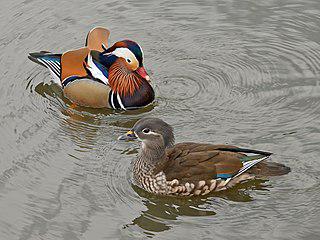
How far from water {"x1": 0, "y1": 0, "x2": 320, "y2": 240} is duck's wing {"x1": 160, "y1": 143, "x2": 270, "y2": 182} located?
Answer: 0.22 metres

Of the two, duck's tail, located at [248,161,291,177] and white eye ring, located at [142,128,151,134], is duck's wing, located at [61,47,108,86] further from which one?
duck's tail, located at [248,161,291,177]

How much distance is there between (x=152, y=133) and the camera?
7.77 meters

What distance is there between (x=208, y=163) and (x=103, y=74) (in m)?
2.17

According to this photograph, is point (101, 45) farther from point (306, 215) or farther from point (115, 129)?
point (306, 215)

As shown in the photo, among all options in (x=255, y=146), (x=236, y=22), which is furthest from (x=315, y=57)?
(x=255, y=146)

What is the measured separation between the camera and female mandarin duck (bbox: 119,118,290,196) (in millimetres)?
7617

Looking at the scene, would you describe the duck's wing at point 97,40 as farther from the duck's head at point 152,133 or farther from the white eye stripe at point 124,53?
the duck's head at point 152,133

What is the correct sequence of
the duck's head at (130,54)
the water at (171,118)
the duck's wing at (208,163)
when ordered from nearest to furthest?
the water at (171,118)
the duck's wing at (208,163)
the duck's head at (130,54)

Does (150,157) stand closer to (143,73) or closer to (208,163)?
(208,163)

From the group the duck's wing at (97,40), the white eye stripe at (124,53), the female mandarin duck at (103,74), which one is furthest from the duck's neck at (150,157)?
the duck's wing at (97,40)

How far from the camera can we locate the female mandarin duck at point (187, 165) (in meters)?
7.62

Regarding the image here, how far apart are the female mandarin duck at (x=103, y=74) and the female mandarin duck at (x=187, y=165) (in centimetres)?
145

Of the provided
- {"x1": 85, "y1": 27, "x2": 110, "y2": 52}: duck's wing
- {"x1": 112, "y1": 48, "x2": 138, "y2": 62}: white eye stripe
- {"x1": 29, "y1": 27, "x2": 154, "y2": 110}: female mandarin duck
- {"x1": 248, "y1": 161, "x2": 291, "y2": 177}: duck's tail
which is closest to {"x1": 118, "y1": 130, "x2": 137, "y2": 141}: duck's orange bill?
{"x1": 248, "y1": 161, "x2": 291, "y2": 177}: duck's tail

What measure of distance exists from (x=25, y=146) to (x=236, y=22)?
337cm
